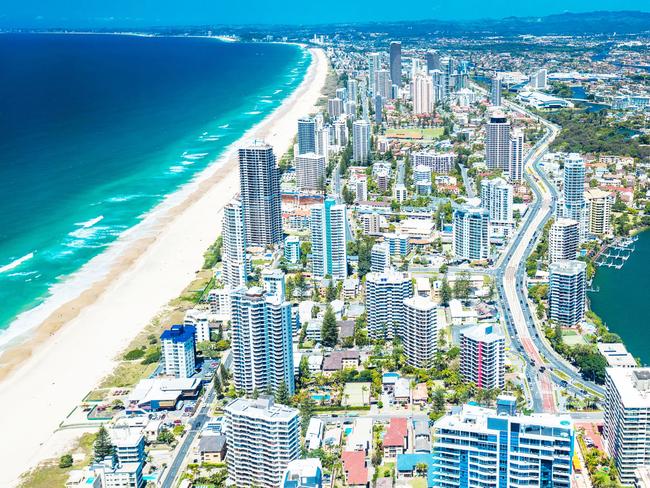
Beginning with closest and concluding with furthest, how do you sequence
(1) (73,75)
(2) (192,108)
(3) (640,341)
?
(3) (640,341) < (2) (192,108) < (1) (73,75)

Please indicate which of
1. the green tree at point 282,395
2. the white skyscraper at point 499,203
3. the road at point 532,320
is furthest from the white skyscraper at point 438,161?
the green tree at point 282,395

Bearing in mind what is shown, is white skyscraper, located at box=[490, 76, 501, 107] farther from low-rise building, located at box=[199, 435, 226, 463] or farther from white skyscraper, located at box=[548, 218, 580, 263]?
low-rise building, located at box=[199, 435, 226, 463]

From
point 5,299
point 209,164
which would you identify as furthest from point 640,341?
point 209,164

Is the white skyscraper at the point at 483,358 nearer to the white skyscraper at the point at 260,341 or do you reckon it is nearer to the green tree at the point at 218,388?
the white skyscraper at the point at 260,341

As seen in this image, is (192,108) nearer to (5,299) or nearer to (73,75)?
(73,75)

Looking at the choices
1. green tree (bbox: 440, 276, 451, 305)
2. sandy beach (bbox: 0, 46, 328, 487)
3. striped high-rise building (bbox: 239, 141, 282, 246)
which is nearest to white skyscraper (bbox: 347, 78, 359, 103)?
sandy beach (bbox: 0, 46, 328, 487)

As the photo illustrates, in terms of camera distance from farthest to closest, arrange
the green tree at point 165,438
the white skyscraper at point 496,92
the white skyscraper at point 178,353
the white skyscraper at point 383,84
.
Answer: the white skyscraper at point 383,84 < the white skyscraper at point 496,92 < the white skyscraper at point 178,353 < the green tree at point 165,438

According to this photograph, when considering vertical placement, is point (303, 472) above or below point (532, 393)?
above
